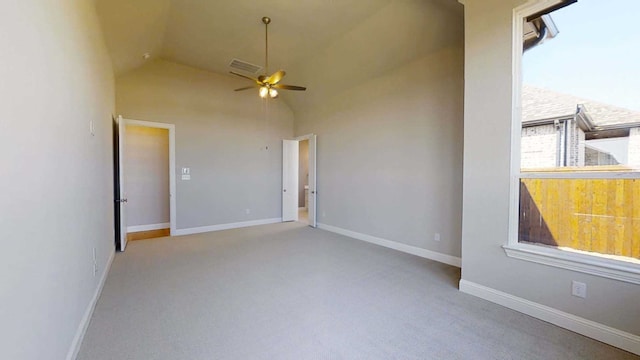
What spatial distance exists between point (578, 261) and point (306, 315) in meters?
2.29

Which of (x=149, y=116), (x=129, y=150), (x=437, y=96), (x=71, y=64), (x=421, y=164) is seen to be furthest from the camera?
(x=129, y=150)

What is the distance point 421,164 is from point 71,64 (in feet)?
13.4

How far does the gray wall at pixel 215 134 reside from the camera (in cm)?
510

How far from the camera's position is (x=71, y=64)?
196 cm

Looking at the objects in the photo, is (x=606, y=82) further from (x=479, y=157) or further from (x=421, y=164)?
(x=421, y=164)


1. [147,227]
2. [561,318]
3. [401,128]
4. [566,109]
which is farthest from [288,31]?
[147,227]

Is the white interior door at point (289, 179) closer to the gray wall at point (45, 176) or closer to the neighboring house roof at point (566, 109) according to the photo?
the gray wall at point (45, 176)

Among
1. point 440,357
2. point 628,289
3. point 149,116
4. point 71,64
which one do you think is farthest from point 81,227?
point 628,289

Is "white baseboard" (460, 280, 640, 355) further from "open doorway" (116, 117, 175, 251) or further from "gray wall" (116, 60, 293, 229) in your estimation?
"open doorway" (116, 117, 175, 251)

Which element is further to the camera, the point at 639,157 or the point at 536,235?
the point at 536,235

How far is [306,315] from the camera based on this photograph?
2361 mm

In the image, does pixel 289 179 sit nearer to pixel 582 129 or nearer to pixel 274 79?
pixel 274 79

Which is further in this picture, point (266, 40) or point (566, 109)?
point (266, 40)

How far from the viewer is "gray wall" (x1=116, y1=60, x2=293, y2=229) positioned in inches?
201
